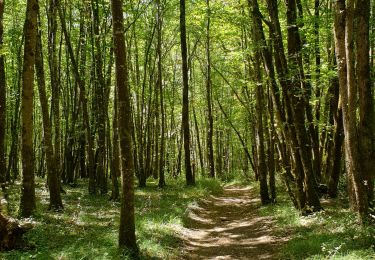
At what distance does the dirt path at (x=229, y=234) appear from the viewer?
9673 mm

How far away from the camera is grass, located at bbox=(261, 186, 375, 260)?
737 centimetres

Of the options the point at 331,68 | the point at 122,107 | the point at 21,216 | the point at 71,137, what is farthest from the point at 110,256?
the point at 71,137

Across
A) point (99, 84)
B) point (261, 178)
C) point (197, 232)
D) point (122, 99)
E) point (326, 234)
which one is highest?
point (99, 84)

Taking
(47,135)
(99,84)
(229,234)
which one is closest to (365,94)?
(229,234)

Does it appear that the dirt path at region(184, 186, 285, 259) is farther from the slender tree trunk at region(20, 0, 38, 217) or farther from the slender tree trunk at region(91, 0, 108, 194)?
the slender tree trunk at region(91, 0, 108, 194)

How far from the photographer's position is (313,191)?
1152 centimetres

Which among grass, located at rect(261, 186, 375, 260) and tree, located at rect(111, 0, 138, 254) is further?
tree, located at rect(111, 0, 138, 254)

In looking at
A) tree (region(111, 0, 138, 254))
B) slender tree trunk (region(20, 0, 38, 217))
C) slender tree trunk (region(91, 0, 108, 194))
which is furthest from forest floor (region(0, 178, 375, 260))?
slender tree trunk (region(91, 0, 108, 194))

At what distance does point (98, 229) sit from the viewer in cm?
1078

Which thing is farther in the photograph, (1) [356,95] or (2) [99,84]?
(2) [99,84]

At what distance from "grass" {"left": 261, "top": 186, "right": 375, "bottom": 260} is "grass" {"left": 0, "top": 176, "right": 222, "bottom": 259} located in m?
2.85

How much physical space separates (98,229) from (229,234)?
3.97 meters

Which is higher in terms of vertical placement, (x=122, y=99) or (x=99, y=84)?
(x=99, y=84)

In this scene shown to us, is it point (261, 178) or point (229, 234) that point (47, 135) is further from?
point (261, 178)
